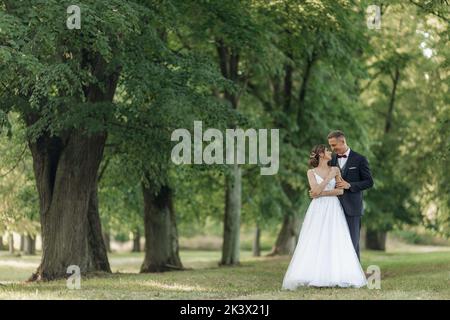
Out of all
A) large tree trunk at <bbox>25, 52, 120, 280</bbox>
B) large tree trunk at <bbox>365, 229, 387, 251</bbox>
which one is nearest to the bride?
large tree trunk at <bbox>25, 52, 120, 280</bbox>

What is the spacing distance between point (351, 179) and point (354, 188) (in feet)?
0.78

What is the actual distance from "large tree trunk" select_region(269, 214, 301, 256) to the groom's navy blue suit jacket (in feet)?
65.7

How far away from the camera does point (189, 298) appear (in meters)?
12.4

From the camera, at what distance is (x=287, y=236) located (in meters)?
36.3

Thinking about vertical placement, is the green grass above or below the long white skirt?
below

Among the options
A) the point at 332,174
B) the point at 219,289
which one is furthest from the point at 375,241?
the point at 332,174

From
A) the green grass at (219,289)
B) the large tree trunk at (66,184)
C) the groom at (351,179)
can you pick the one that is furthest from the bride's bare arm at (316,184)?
the large tree trunk at (66,184)

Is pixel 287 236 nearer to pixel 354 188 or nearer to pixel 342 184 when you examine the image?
pixel 354 188

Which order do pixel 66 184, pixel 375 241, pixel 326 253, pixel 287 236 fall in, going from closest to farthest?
1. pixel 326 253
2. pixel 66 184
3. pixel 287 236
4. pixel 375 241

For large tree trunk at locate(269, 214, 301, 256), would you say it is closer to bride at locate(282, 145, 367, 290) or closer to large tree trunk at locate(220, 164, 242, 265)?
large tree trunk at locate(220, 164, 242, 265)

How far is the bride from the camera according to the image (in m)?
13.4

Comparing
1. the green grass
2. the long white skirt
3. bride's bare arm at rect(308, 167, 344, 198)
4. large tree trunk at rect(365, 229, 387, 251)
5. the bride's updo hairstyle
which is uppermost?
the bride's updo hairstyle
